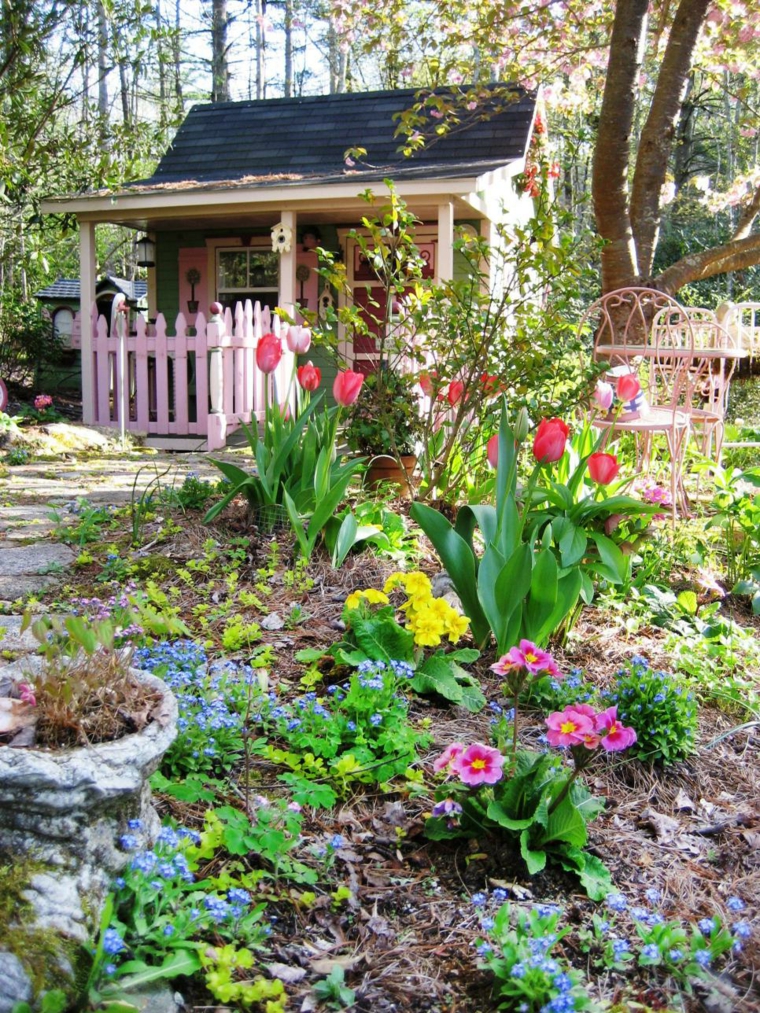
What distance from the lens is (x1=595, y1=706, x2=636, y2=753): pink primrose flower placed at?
1.79 meters

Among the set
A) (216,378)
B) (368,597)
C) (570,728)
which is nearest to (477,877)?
(570,728)

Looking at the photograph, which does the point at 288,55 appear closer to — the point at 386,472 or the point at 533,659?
the point at 386,472

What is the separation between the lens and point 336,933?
1.72 m

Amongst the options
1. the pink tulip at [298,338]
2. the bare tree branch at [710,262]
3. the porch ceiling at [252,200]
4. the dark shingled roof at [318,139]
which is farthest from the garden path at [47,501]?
the dark shingled roof at [318,139]

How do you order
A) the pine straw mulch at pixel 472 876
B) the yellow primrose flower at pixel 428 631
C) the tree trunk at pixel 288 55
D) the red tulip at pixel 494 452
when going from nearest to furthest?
the pine straw mulch at pixel 472 876
the yellow primrose flower at pixel 428 631
the red tulip at pixel 494 452
the tree trunk at pixel 288 55

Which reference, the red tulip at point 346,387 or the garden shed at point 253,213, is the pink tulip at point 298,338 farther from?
the garden shed at point 253,213

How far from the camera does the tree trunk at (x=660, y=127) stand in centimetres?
748

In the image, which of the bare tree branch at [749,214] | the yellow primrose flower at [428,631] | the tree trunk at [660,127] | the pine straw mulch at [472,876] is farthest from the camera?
the bare tree branch at [749,214]

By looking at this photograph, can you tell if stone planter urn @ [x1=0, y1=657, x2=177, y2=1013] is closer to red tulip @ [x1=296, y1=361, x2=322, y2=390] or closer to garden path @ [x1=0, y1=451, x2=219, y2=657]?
garden path @ [x1=0, y1=451, x2=219, y2=657]

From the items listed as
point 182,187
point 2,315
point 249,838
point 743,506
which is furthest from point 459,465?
point 2,315

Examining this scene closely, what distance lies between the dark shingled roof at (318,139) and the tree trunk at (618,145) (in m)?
3.25

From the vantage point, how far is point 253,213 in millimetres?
10664

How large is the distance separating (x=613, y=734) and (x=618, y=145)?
662 centimetres

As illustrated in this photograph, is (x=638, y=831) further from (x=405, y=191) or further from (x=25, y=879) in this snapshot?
(x=405, y=191)
